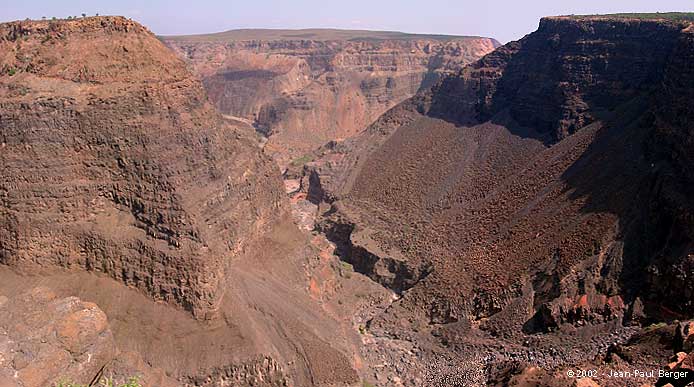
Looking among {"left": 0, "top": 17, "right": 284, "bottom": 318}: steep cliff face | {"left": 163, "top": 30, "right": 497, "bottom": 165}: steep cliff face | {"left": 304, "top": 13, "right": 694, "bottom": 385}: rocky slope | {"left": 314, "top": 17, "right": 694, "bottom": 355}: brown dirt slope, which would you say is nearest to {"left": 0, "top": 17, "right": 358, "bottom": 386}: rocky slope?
{"left": 0, "top": 17, "right": 284, "bottom": 318}: steep cliff face

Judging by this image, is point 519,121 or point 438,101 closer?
point 519,121

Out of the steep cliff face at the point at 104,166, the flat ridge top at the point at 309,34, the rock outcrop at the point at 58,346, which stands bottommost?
the rock outcrop at the point at 58,346

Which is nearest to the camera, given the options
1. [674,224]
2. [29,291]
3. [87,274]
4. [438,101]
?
[29,291]

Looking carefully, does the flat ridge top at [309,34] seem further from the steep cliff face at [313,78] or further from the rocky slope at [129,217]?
the rocky slope at [129,217]

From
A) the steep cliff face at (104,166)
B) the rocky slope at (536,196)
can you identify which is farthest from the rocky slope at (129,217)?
the rocky slope at (536,196)

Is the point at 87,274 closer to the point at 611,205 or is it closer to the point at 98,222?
the point at 98,222

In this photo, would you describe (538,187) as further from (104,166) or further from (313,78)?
(313,78)

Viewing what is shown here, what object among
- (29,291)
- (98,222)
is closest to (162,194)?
(98,222)
